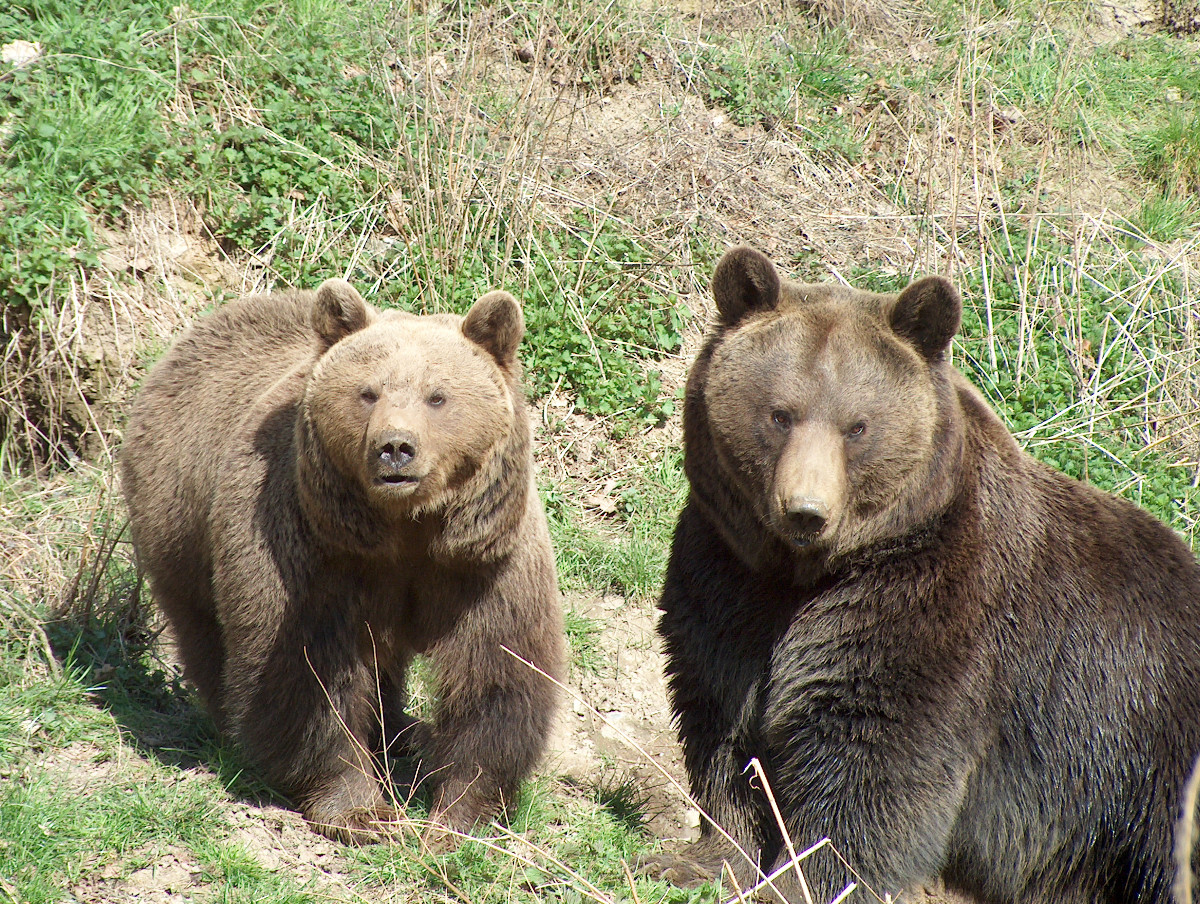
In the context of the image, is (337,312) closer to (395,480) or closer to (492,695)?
(395,480)

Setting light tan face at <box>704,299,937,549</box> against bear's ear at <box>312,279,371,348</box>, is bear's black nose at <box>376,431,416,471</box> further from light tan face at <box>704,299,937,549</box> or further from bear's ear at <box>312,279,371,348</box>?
light tan face at <box>704,299,937,549</box>

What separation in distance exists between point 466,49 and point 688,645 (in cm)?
539

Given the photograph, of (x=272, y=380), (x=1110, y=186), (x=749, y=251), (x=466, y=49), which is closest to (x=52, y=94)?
(x=466, y=49)

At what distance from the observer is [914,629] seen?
13.3ft

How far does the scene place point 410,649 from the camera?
500 cm

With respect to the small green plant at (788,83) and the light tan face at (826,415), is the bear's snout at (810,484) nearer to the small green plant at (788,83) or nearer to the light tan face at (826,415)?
the light tan face at (826,415)

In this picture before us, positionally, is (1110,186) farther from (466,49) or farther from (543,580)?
(543,580)

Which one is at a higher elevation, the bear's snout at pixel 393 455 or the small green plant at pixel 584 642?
the bear's snout at pixel 393 455

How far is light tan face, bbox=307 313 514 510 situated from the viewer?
13.8 ft

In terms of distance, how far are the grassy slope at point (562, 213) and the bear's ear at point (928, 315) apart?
2739mm

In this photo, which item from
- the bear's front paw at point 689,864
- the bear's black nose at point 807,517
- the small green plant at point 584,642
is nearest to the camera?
the bear's black nose at point 807,517

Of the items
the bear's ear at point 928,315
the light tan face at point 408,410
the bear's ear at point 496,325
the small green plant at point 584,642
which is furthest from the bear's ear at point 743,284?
the small green plant at point 584,642

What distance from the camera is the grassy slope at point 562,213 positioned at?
23.0 ft

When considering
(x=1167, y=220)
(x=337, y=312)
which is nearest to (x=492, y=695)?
(x=337, y=312)
